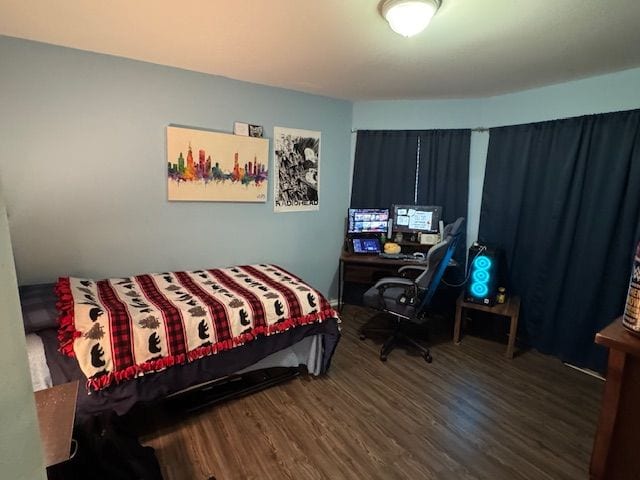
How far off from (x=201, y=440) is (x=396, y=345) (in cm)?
181

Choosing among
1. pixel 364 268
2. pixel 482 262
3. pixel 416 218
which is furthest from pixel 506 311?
pixel 364 268

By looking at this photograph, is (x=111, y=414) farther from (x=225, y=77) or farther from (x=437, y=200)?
(x=437, y=200)

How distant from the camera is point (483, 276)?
3.02 m

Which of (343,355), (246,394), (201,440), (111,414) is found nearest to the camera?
(111,414)

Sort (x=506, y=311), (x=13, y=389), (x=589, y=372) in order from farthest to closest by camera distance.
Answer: (x=506, y=311) < (x=589, y=372) < (x=13, y=389)

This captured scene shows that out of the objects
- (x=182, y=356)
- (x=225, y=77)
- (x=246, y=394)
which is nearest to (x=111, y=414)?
(x=182, y=356)

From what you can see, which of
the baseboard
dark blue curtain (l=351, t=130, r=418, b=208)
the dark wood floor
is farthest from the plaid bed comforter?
the baseboard

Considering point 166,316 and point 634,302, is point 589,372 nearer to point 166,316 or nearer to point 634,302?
point 634,302

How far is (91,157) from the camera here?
2.49 m

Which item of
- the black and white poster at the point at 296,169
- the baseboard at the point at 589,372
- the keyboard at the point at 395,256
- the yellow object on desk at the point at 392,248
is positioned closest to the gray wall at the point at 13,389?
the black and white poster at the point at 296,169

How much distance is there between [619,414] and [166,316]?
204 centimetres

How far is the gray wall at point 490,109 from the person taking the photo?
256cm

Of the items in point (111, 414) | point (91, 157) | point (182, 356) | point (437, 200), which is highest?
point (91, 157)

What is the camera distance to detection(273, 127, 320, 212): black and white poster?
331 centimetres
